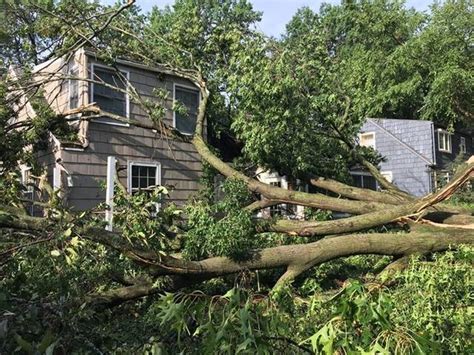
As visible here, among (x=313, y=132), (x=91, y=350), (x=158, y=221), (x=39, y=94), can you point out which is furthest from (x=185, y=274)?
(x=39, y=94)

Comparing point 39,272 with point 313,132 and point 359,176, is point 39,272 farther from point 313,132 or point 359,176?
point 359,176

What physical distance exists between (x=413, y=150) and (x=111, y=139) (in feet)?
58.2

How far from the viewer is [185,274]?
5.62m

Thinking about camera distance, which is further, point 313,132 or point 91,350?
point 313,132

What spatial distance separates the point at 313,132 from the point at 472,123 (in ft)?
46.5

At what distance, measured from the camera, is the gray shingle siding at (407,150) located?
2409cm

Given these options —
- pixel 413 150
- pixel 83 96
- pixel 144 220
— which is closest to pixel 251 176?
pixel 83 96

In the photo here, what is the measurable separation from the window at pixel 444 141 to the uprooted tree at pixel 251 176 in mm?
7174

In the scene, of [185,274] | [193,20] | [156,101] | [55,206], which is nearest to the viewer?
[55,206]

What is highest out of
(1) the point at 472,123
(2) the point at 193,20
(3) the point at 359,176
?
(2) the point at 193,20

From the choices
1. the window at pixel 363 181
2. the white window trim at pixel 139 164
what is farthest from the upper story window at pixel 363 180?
the white window trim at pixel 139 164

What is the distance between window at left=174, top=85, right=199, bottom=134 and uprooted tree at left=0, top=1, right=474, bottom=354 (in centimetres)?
49

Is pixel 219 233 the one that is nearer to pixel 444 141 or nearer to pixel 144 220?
pixel 144 220

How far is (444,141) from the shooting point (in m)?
25.1
